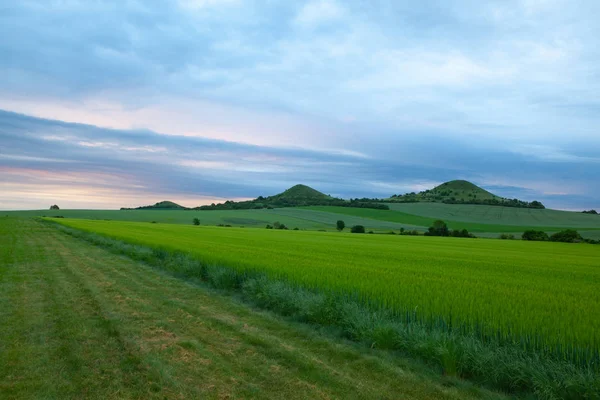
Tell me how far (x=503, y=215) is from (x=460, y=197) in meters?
39.0

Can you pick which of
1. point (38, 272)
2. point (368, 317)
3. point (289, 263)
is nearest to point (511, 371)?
point (368, 317)

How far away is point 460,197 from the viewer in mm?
134750

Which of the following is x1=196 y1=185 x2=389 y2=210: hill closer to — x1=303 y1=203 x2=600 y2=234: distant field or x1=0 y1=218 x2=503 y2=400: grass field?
x1=303 y1=203 x2=600 y2=234: distant field

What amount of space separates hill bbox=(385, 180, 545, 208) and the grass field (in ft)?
392

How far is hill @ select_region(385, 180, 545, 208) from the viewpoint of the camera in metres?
118

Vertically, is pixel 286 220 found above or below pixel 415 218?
below

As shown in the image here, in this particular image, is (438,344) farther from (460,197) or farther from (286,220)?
(460,197)

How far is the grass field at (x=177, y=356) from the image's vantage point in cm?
560

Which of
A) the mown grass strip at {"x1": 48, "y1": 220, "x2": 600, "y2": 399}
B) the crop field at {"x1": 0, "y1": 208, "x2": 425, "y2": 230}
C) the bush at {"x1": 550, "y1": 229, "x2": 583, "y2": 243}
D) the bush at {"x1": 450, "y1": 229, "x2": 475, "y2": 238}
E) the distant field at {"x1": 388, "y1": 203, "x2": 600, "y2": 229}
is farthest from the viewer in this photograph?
the distant field at {"x1": 388, "y1": 203, "x2": 600, "y2": 229}

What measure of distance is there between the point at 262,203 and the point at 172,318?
13060cm

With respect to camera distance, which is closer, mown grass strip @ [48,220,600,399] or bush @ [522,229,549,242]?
mown grass strip @ [48,220,600,399]

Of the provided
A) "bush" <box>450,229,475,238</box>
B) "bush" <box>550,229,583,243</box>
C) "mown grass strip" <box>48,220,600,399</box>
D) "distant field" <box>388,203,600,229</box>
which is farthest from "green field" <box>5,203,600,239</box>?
"mown grass strip" <box>48,220,600,399</box>

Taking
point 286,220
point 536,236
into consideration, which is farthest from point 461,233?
point 286,220

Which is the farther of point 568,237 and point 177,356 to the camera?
point 568,237
